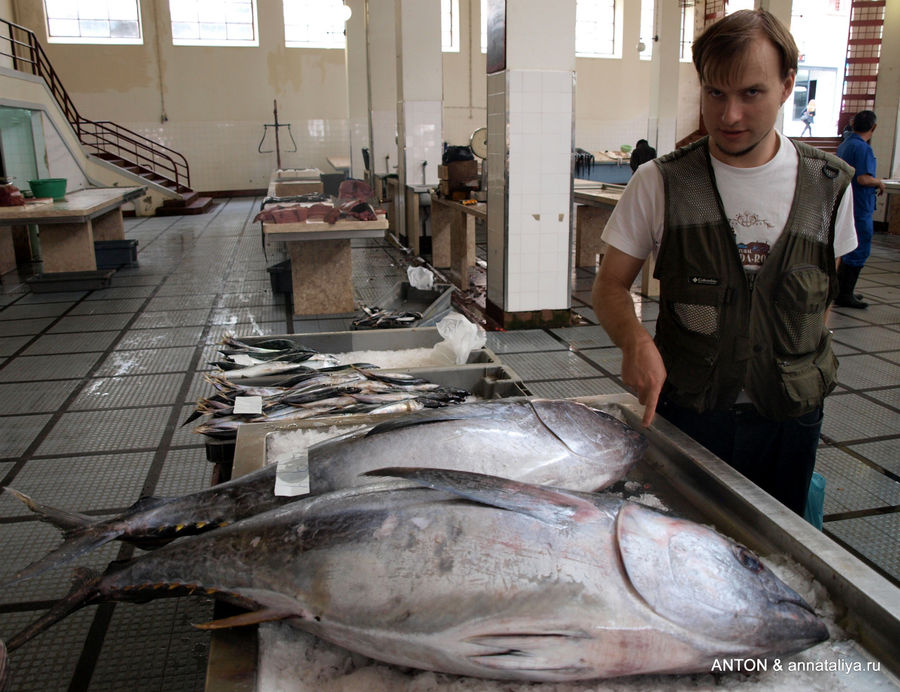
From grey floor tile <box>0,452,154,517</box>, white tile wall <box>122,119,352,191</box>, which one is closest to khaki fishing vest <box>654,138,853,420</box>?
grey floor tile <box>0,452,154,517</box>

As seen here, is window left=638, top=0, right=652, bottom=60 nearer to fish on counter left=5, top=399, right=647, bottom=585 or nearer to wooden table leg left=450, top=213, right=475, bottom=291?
wooden table leg left=450, top=213, right=475, bottom=291

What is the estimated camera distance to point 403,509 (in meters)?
1.32

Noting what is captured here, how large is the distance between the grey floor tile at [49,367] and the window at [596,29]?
20329 millimetres

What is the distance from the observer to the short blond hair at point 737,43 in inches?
69.0

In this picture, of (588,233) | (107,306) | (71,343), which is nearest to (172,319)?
(71,343)

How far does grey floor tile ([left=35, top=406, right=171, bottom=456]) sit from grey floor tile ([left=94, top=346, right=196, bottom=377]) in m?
0.89

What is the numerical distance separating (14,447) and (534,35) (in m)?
5.14

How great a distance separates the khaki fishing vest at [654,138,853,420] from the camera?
191cm

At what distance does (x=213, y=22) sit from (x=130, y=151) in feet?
14.8

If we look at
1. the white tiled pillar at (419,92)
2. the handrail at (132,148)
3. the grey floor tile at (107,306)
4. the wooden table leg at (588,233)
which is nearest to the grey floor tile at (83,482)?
the grey floor tile at (107,306)

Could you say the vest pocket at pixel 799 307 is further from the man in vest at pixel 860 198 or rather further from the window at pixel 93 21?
the window at pixel 93 21

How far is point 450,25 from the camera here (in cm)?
2148

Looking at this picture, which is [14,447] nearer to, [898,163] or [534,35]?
[534,35]

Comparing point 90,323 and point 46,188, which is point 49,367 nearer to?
point 90,323
